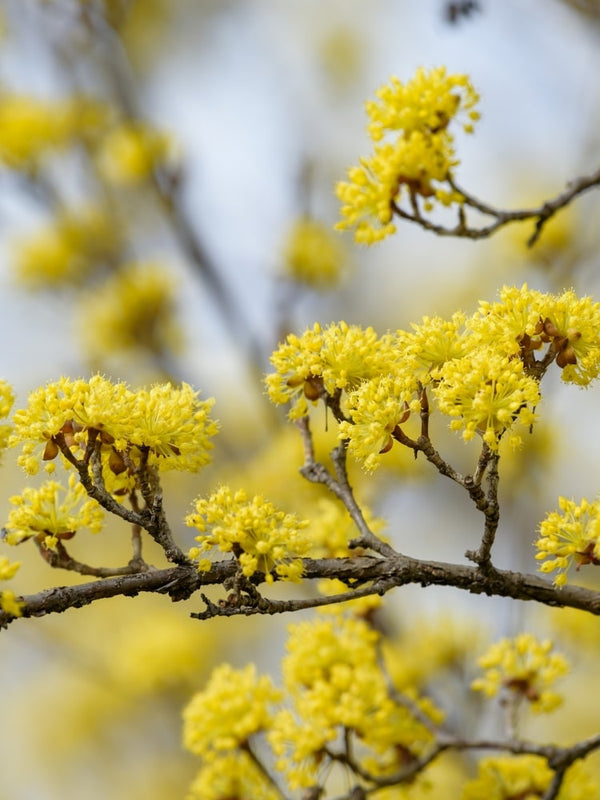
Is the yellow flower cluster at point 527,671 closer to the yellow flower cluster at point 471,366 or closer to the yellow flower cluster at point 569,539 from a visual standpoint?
the yellow flower cluster at point 569,539

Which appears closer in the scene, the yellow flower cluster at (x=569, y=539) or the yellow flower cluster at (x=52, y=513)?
the yellow flower cluster at (x=569, y=539)

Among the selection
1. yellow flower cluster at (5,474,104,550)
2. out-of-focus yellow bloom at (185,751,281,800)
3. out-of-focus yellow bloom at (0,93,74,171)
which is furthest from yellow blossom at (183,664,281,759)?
out-of-focus yellow bloom at (0,93,74,171)

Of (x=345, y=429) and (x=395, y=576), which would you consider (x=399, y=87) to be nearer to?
(x=345, y=429)

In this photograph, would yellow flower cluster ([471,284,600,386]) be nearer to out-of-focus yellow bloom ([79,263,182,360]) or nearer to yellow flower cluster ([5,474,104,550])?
yellow flower cluster ([5,474,104,550])

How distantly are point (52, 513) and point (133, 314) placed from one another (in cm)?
484

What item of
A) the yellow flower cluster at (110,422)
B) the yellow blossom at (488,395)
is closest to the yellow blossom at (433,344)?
the yellow blossom at (488,395)

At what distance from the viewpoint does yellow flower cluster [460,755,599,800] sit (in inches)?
119

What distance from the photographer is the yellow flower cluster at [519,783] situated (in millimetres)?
3035

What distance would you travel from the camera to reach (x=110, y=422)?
2188 mm

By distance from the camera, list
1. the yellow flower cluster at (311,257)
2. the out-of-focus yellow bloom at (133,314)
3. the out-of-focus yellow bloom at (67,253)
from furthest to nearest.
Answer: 1. the out-of-focus yellow bloom at (67,253)
2. the out-of-focus yellow bloom at (133,314)
3. the yellow flower cluster at (311,257)

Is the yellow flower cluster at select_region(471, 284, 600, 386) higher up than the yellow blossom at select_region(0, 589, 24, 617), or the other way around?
the yellow flower cluster at select_region(471, 284, 600, 386)

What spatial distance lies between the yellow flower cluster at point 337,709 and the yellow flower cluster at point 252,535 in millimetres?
914

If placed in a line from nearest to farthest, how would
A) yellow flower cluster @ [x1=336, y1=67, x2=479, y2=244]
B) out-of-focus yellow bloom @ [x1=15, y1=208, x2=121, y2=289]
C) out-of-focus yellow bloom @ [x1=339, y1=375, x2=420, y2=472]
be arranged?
out-of-focus yellow bloom @ [x1=339, y1=375, x2=420, y2=472] → yellow flower cluster @ [x1=336, y1=67, x2=479, y2=244] → out-of-focus yellow bloom @ [x1=15, y1=208, x2=121, y2=289]

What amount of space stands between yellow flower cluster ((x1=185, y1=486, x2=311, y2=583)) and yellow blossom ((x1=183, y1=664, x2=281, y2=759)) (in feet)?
3.34
